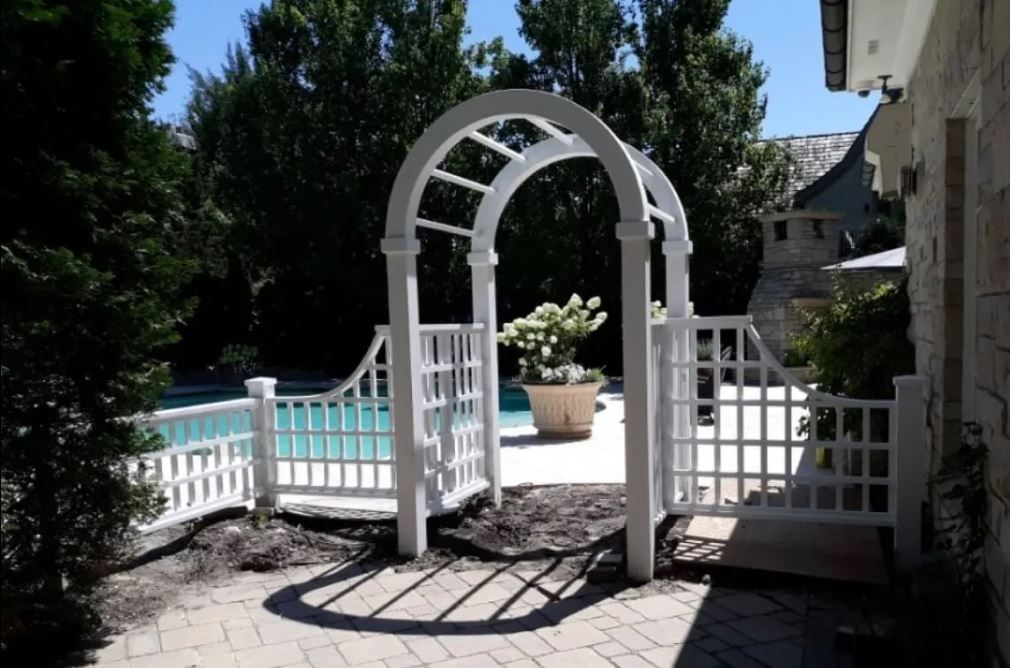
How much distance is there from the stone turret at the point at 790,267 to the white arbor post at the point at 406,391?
369 inches

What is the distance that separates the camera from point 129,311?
2.97 m

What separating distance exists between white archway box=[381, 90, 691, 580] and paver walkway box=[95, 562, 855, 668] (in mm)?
378

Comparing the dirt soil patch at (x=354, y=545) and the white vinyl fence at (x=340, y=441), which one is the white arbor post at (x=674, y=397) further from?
the white vinyl fence at (x=340, y=441)

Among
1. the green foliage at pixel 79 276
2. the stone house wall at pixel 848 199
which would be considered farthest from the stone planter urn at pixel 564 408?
the stone house wall at pixel 848 199

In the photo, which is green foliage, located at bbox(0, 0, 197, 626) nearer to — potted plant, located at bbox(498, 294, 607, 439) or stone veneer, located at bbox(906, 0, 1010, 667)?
stone veneer, located at bbox(906, 0, 1010, 667)

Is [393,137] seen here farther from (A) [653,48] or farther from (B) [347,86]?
(A) [653,48]

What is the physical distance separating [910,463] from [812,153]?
14.3 meters

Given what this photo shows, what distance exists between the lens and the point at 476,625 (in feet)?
10.8

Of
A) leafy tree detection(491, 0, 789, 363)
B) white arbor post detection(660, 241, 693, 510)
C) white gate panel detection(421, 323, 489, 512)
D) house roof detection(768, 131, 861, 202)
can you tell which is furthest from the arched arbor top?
house roof detection(768, 131, 861, 202)

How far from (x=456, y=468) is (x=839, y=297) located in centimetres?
297

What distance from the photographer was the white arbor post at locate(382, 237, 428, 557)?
4.10 metres

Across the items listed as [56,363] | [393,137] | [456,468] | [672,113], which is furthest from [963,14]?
[393,137]

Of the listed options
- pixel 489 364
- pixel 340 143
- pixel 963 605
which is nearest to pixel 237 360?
pixel 340 143

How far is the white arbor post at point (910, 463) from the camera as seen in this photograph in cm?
360
